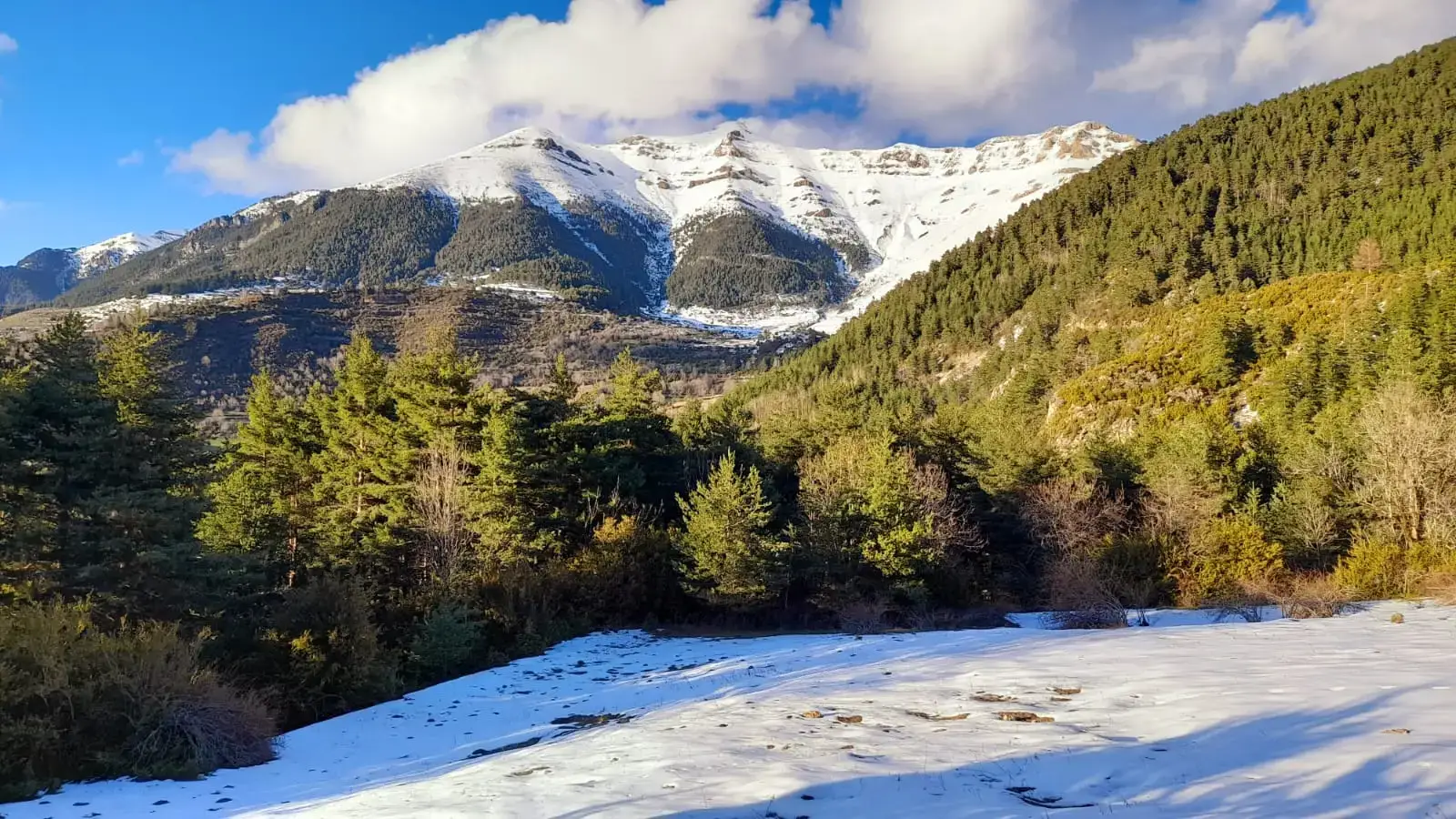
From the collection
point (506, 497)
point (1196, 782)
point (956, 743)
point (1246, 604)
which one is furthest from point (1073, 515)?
point (1196, 782)

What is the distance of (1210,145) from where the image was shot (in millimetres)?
80062

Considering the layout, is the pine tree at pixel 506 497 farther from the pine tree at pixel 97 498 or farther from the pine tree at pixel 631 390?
the pine tree at pixel 97 498

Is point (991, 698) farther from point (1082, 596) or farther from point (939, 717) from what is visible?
point (1082, 596)

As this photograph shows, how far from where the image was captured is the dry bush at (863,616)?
20.3m

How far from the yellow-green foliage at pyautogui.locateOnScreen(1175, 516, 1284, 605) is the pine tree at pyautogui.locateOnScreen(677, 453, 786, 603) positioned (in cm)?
1329

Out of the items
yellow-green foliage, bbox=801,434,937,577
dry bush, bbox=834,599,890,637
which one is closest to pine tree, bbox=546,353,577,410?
yellow-green foliage, bbox=801,434,937,577

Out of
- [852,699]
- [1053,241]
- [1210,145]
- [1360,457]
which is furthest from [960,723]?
[1210,145]

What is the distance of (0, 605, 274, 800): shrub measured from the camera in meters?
8.64

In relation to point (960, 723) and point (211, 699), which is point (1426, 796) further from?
point (211, 699)

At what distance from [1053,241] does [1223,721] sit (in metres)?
82.1

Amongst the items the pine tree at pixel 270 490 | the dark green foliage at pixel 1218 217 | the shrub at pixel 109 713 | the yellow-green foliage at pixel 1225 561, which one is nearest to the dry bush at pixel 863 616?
the yellow-green foliage at pixel 1225 561

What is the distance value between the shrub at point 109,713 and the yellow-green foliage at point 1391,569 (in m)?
22.8

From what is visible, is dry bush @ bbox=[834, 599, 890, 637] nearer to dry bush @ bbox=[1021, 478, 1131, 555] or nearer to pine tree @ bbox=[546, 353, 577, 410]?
dry bush @ bbox=[1021, 478, 1131, 555]

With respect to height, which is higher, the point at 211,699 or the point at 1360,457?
the point at 1360,457
